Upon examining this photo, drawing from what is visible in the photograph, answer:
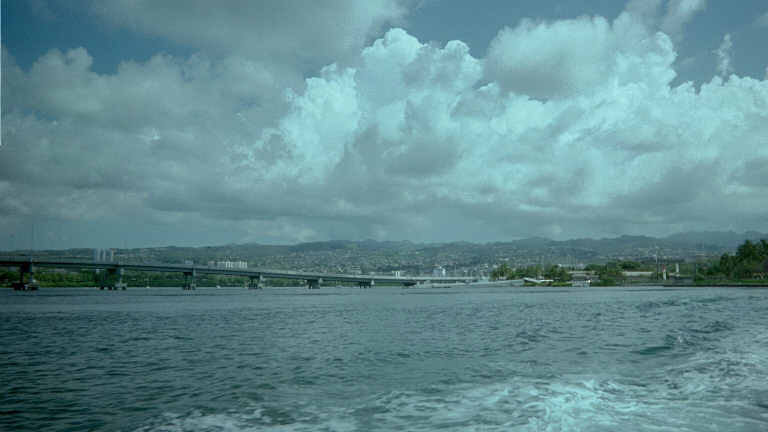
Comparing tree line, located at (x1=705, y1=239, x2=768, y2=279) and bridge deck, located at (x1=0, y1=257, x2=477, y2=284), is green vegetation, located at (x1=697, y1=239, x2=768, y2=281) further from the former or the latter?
bridge deck, located at (x1=0, y1=257, x2=477, y2=284)

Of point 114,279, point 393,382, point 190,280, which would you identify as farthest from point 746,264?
point 114,279

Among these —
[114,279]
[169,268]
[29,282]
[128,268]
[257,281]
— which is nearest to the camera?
[29,282]

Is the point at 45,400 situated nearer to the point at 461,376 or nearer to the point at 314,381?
the point at 314,381

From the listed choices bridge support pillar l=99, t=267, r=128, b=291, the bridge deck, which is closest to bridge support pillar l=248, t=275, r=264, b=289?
the bridge deck

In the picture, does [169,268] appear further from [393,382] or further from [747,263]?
[747,263]

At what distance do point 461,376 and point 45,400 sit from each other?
1154 centimetres

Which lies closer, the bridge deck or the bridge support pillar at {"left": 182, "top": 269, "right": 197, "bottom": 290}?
the bridge deck

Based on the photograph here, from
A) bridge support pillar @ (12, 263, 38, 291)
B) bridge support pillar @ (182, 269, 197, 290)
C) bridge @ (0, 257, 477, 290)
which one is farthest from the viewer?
bridge support pillar @ (182, 269, 197, 290)

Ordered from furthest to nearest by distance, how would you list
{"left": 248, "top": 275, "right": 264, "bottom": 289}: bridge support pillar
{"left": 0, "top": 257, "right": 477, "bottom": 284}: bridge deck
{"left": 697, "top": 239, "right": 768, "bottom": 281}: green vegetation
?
{"left": 697, "top": 239, "right": 768, "bottom": 281}: green vegetation
{"left": 248, "top": 275, "right": 264, "bottom": 289}: bridge support pillar
{"left": 0, "top": 257, "right": 477, "bottom": 284}: bridge deck

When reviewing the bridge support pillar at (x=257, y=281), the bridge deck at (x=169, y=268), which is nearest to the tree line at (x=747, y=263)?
the bridge deck at (x=169, y=268)

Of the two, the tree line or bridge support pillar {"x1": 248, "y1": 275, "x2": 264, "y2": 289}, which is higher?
the tree line

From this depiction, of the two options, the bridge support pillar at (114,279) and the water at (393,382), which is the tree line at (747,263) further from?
the bridge support pillar at (114,279)

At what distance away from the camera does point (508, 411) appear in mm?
11461

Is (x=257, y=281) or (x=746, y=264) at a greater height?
(x=746, y=264)
